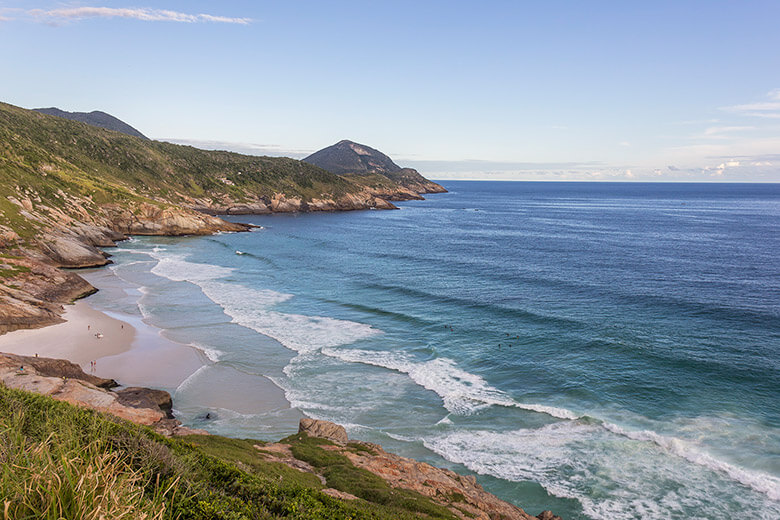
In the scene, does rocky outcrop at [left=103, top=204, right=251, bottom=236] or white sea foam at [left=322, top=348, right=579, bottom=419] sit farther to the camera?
rocky outcrop at [left=103, top=204, right=251, bottom=236]

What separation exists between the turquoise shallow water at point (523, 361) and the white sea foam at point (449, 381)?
17 centimetres

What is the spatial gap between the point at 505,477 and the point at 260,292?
42.8 metres

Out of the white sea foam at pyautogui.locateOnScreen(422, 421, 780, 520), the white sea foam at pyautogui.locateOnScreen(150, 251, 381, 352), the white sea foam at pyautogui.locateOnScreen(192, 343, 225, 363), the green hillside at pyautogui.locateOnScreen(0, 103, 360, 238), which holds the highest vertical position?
the green hillside at pyautogui.locateOnScreen(0, 103, 360, 238)

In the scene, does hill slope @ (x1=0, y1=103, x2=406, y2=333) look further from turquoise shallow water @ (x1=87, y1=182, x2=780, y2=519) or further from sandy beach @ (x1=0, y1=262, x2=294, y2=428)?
turquoise shallow water @ (x1=87, y1=182, x2=780, y2=519)

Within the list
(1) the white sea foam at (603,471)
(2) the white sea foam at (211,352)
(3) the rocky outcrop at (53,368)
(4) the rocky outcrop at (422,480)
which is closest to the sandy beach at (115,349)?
(2) the white sea foam at (211,352)

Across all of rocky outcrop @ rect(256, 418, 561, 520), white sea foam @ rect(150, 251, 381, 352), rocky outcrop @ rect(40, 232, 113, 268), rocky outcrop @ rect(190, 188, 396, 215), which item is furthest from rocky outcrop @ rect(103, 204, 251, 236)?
rocky outcrop @ rect(256, 418, 561, 520)

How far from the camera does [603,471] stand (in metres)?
23.8

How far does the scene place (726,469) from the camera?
2359 cm

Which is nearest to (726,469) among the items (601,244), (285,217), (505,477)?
(505,477)

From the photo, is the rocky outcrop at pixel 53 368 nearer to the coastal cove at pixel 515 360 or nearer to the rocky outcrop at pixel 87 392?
the rocky outcrop at pixel 87 392

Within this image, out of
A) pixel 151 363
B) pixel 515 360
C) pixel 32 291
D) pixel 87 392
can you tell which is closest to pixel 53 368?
pixel 87 392

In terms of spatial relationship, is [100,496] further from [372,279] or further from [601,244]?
[601,244]

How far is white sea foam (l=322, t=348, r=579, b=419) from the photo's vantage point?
30.5 metres

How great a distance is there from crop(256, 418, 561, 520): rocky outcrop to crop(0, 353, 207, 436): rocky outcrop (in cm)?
559
